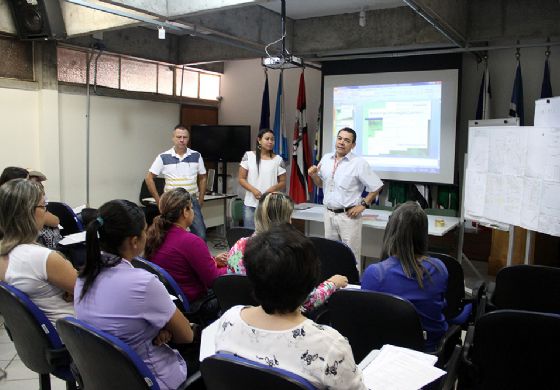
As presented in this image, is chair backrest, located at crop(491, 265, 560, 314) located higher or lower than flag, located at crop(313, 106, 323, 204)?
lower

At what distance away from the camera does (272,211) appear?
2.48 metres

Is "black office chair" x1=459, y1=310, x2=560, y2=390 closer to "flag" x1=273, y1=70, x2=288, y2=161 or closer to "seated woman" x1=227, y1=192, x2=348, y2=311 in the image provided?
"seated woman" x1=227, y1=192, x2=348, y2=311

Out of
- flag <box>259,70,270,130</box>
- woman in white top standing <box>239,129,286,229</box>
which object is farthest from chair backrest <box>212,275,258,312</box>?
flag <box>259,70,270,130</box>

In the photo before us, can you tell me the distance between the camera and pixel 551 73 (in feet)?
17.0

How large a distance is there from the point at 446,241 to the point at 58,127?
487cm

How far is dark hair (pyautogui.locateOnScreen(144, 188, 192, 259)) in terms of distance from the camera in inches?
96.6

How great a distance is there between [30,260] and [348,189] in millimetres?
2789

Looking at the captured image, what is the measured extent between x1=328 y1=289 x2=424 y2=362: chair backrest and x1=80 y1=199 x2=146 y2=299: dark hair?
90 cm

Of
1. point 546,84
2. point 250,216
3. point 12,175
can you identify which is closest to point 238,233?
point 250,216

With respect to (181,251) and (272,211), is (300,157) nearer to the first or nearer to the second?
(272,211)

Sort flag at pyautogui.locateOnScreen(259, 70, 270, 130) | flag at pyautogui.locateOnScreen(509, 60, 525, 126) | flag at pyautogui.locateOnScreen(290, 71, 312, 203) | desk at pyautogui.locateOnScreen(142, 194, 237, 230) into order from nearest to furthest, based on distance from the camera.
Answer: flag at pyautogui.locateOnScreen(509, 60, 525, 126)
flag at pyautogui.locateOnScreen(290, 71, 312, 203)
desk at pyautogui.locateOnScreen(142, 194, 237, 230)
flag at pyautogui.locateOnScreen(259, 70, 270, 130)

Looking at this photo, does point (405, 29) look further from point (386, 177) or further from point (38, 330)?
point (38, 330)

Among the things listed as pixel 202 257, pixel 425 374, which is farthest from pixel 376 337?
pixel 202 257

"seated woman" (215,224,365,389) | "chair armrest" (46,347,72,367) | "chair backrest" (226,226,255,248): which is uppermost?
"seated woman" (215,224,365,389)
